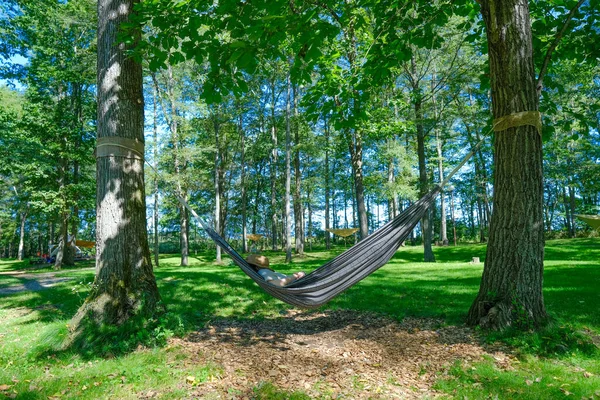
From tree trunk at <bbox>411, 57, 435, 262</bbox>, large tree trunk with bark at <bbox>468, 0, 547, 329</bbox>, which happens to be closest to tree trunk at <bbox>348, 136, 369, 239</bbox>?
tree trunk at <bbox>411, 57, 435, 262</bbox>

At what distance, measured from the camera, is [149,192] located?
1288 centimetres

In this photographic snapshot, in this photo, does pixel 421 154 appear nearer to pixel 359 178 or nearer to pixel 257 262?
pixel 359 178

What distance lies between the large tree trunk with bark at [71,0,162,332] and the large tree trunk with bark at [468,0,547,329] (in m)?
2.70

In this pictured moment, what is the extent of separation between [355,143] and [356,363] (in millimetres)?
7095

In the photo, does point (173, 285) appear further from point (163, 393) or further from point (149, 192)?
point (149, 192)

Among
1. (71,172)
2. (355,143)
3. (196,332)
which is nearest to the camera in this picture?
(196,332)

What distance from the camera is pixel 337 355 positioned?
97.0 inches

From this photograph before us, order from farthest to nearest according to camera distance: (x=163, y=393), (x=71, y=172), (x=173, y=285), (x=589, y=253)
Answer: (x=71, y=172), (x=589, y=253), (x=173, y=285), (x=163, y=393)

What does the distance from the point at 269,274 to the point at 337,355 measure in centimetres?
124

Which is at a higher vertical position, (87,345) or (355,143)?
(355,143)

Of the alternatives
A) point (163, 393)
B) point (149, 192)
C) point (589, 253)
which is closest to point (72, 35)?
point (149, 192)

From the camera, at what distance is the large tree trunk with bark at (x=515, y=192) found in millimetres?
2486

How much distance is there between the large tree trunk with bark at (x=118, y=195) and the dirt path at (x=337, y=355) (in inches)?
22.3

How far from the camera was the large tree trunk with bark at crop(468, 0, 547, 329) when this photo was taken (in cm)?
249
